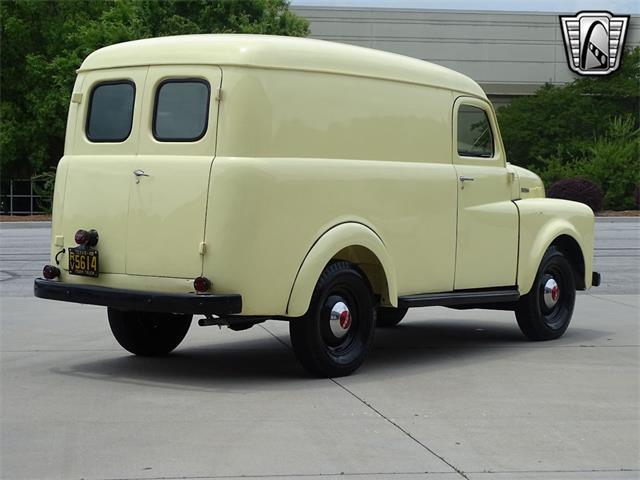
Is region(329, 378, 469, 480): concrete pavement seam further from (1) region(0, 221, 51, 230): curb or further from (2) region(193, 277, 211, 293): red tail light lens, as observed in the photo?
(1) region(0, 221, 51, 230): curb

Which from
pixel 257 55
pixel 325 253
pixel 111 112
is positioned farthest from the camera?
pixel 111 112

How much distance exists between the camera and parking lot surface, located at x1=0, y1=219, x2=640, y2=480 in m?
5.77

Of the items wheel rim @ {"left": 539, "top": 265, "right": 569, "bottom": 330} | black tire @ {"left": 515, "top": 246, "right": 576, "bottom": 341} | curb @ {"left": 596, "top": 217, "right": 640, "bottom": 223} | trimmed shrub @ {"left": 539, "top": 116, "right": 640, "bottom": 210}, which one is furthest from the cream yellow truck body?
trimmed shrub @ {"left": 539, "top": 116, "right": 640, "bottom": 210}

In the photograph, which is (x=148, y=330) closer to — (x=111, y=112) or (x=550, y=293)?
(x=111, y=112)

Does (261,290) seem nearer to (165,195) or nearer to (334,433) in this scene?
(165,195)

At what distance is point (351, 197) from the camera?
8.44 metres

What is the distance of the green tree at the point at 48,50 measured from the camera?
38781mm

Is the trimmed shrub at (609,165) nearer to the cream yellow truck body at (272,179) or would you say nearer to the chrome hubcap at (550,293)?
the chrome hubcap at (550,293)

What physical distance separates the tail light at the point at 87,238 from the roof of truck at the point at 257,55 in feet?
4.24

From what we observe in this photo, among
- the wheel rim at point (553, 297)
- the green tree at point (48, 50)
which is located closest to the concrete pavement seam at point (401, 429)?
the wheel rim at point (553, 297)

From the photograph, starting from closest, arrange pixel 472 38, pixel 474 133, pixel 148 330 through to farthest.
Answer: pixel 148 330 < pixel 474 133 < pixel 472 38

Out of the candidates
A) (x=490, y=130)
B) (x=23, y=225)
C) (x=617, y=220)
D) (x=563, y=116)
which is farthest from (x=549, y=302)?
(x=563, y=116)

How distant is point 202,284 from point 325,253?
3.13 ft

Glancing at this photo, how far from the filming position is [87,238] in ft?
27.4
